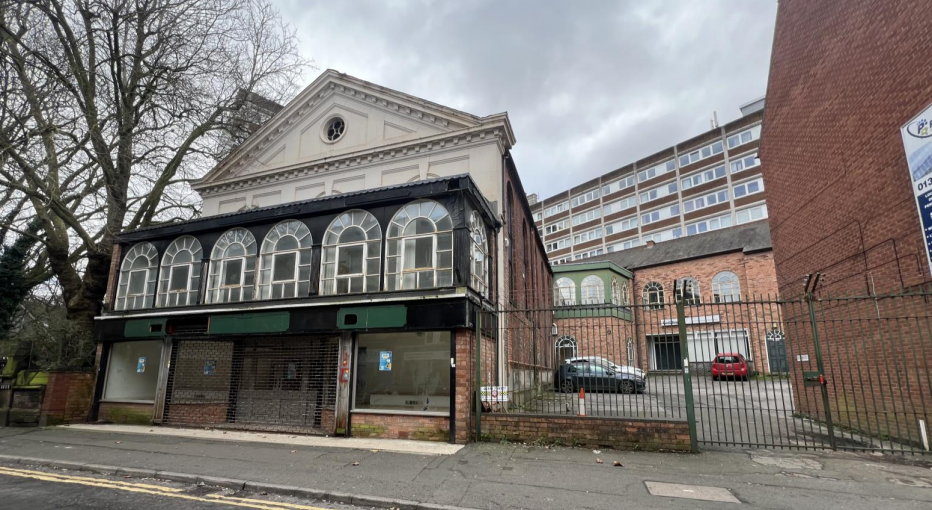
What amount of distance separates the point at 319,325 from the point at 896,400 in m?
12.3

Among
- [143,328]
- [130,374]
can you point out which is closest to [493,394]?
[143,328]

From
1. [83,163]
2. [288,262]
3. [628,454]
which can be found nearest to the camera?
[628,454]

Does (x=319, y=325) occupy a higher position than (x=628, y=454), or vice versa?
(x=319, y=325)

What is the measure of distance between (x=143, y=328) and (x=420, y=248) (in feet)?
28.0

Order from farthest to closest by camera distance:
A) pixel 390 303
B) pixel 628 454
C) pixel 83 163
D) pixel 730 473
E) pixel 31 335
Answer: pixel 83 163
pixel 31 335
pixel 390 303
pixel 628 454
pixel 730 473

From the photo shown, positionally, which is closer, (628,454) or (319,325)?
(628,454)

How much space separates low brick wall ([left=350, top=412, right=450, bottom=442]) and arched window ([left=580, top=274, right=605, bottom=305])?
77.2 feet

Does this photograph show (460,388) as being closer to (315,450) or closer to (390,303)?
(390,303)

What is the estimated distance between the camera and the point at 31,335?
1309 cm

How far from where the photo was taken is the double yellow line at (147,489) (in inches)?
227

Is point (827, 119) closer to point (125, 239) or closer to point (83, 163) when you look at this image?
point (125, 239)

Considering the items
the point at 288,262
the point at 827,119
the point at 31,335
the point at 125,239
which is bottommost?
the point at 31,335

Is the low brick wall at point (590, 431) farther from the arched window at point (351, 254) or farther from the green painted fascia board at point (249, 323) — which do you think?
the green painted fascia board at point (249, 323)

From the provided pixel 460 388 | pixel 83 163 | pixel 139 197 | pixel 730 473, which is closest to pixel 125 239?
pixel 139 197
